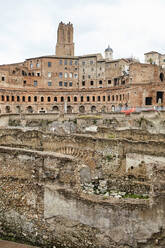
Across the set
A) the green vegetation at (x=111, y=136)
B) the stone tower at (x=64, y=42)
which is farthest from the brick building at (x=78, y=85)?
the green vegetation at (x=111, y=136)

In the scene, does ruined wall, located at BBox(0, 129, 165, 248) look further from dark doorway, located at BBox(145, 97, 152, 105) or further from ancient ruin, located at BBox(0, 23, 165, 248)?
dark doorway, located at BBox(145, 97, 152, 105)

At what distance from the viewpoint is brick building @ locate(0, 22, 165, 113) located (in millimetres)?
45188

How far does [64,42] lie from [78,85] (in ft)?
61.1

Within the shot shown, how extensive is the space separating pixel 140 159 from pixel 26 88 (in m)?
46.2

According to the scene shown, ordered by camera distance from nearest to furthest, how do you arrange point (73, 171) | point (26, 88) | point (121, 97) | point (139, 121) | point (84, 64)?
point (73, 171) → point (139, 121) → point (121, 97) → point (26, 88) → point (84, 64)

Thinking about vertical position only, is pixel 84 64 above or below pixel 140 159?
above

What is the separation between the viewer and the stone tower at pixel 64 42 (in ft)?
224

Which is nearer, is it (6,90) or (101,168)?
(101,168)

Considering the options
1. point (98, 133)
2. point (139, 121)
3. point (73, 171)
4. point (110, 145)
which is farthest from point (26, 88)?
point (73, 171)

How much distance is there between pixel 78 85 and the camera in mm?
59656

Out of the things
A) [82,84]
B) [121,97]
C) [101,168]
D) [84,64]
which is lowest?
[101,168]

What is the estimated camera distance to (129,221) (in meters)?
5.11

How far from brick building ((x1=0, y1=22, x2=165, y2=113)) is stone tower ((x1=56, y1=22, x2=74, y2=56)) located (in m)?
11.3

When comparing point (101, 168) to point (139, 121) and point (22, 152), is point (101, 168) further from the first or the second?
point (139, 121)
